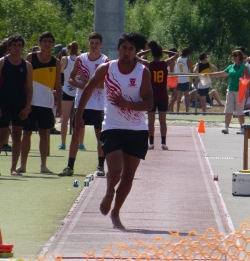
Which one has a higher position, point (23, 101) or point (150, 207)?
point (23, 101)

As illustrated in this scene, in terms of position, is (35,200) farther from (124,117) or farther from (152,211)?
(124,117)

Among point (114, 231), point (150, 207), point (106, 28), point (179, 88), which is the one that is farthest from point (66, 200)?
point (179, 88)

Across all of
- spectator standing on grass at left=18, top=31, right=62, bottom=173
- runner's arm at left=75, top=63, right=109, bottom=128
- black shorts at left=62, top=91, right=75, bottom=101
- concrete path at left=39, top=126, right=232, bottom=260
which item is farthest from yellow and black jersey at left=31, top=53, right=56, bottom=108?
runner's arm at left=75, top=63, right=109, bottom=128

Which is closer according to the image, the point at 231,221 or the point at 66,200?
the point at 231,221

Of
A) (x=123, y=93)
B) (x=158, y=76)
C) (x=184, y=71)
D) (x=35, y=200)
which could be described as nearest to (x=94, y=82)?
(x=123, y=93)

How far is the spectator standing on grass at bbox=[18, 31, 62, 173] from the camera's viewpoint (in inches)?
463

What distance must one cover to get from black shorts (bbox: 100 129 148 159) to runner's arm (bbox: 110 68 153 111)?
267 millimetres

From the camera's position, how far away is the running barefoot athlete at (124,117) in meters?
7.92

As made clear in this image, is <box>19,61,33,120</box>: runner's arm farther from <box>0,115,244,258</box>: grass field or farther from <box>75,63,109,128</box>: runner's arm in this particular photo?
<box>75,63,109,128</box>: runner's arm

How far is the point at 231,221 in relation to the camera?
8.51 m

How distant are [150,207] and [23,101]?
2762 millimetres

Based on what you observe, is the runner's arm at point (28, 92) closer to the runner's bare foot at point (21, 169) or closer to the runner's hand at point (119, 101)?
the runner's bare foot at point (21, 169)

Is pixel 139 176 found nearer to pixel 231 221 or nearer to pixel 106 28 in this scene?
pixel 231 221

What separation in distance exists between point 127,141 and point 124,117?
0.22 meters
